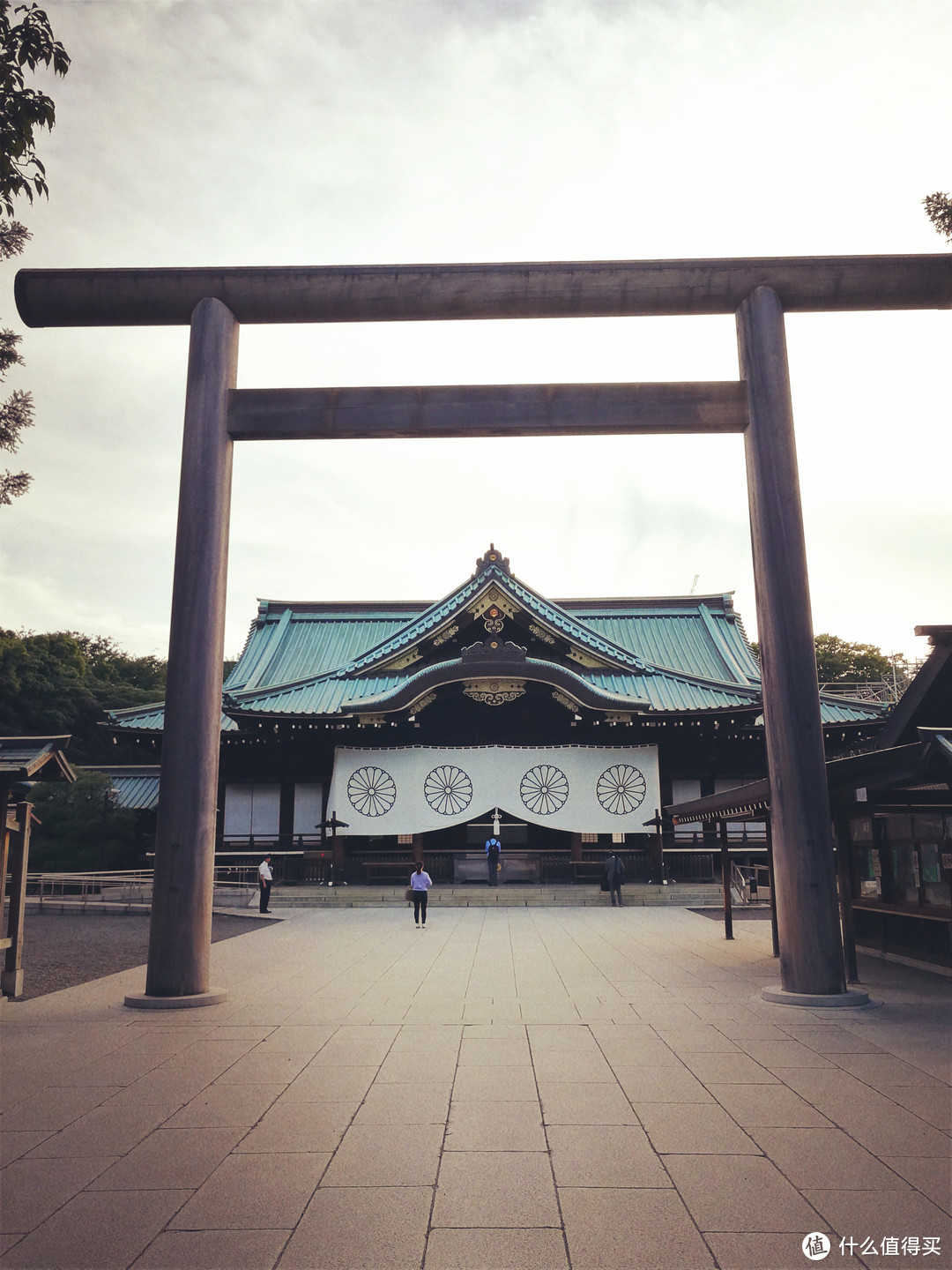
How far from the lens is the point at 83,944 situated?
13.8 metres

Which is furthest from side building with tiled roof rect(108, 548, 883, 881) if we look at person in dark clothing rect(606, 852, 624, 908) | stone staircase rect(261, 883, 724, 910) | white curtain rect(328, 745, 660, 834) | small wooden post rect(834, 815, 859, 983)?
small wooden post rect(834, 815, 859, 983)

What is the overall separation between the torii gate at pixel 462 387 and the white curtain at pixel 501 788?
1351 centimetres

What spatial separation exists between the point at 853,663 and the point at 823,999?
53694mm

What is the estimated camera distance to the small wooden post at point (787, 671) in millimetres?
7652

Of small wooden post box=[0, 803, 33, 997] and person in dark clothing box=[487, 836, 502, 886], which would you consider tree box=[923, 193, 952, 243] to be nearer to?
small wooden post box=[0, 803, 33, 997]

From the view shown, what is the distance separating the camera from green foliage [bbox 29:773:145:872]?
78.6ft

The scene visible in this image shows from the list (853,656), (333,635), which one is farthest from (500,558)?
(853,656)

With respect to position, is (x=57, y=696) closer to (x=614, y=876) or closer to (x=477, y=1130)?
(x=614, y=876)

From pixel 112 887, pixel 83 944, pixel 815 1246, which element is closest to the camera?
pixel 815 1246

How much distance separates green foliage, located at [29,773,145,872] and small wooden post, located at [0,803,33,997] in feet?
53.3

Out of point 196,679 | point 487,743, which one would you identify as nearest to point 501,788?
point 487,743

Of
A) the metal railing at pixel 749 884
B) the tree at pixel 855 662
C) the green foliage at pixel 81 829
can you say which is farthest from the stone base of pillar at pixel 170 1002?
the tree at pixel 855 662

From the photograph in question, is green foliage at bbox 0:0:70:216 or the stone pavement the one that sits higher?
green foliage at bbox 0:0:70:216

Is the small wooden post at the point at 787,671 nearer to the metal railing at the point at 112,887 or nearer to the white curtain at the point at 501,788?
the white curtain at the point at 501,788
